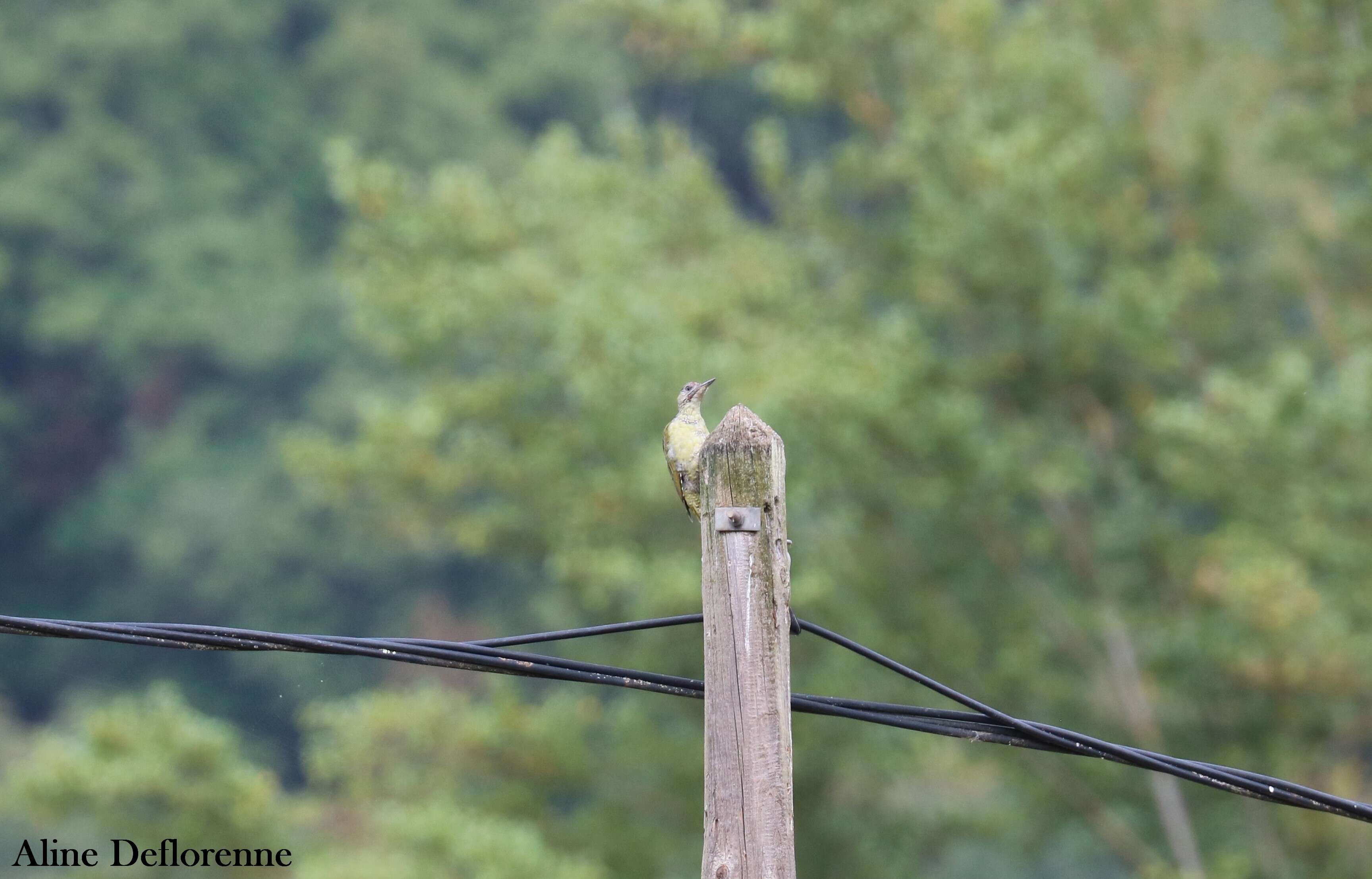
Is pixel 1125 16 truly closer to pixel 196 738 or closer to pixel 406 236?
pixel 406 236

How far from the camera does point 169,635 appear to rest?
3.06 metres

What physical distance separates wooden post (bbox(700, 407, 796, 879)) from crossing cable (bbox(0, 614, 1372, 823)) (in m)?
0.09

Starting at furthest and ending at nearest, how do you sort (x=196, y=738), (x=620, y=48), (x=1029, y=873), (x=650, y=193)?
(x=620, y=48) < (x=1029, y=873) < (x=650, y=193) < (x=196, y=738)

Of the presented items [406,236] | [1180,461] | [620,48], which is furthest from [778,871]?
[620,48]

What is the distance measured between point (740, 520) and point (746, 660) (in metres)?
0.26

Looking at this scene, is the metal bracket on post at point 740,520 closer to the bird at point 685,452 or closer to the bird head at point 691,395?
the bird at point 685,452

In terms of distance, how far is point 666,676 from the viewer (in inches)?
125

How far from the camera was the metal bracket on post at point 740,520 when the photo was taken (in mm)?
3082

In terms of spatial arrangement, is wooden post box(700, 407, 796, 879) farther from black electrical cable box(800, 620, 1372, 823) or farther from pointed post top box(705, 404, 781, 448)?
black electrical cable box(800, 620, 1372, 823)

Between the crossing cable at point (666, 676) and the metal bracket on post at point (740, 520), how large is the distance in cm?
20

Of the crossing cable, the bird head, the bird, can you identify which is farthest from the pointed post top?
the bird head

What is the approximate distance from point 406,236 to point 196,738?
384cm

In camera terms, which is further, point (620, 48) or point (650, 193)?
point (620, 48)
